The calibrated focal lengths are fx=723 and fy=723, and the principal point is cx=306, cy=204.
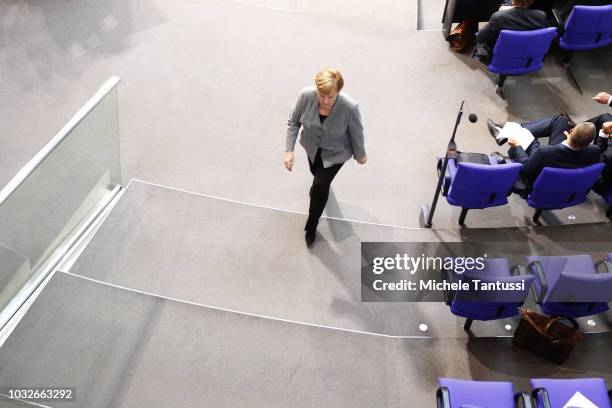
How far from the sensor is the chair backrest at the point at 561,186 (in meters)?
5.40

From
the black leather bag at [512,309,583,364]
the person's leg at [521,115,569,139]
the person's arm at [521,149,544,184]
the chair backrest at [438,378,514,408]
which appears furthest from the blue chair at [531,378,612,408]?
the person's leg at [521,115,569,139]

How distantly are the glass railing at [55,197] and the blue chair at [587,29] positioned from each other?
4430 mm

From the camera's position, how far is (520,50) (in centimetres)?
660

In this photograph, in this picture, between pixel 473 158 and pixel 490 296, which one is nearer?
pixel 490 296

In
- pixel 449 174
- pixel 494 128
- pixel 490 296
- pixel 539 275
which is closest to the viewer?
pixel 490 296

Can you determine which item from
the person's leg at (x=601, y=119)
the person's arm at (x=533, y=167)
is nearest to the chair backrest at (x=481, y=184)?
the person's arm at (x=533, y=167)

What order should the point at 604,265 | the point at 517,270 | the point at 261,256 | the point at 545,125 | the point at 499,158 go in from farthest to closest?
the point at 545,125, the point at 499,158, the point at 261,256, the point at 604,265, the point at 517,270

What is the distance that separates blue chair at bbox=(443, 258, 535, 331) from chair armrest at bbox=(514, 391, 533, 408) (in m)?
0.62

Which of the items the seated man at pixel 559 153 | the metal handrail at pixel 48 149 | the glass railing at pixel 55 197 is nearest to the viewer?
the metal handrail at pixel 48 149

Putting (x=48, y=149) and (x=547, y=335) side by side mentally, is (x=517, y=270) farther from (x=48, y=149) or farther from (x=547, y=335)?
(x=48, y=149)

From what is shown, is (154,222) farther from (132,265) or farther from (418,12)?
(418,12)

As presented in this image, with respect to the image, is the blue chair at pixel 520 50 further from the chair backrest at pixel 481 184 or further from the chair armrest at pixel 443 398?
the chair armrest at pixel 443 398

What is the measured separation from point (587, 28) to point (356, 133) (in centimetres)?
328

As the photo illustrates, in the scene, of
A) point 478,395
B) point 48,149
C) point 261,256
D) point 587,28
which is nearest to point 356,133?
point 261,256
